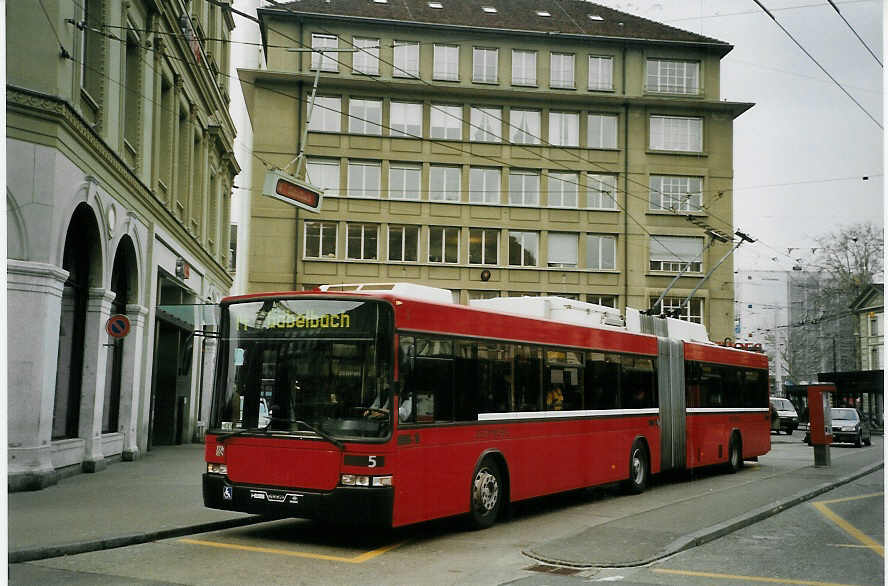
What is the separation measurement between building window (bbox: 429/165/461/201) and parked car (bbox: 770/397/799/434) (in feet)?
66.1

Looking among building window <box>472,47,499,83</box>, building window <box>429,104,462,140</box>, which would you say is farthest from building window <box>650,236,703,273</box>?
building window <box>472,47,499,83</box>

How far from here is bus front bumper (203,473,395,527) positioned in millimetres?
10391

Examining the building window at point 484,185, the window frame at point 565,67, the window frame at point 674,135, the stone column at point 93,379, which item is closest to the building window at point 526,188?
the building window at point 484,185

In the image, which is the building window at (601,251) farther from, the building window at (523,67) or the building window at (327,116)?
the building window at (327,116)

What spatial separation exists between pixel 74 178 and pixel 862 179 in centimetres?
1226

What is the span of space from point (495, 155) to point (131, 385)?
30883mm

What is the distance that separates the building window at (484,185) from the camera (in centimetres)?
4934

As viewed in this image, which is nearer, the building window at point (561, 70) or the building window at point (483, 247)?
the building window at point (483, 247)

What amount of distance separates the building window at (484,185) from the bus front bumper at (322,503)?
128 feet

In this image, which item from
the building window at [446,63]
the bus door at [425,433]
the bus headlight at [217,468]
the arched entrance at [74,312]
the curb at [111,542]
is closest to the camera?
the curb at [111,542]

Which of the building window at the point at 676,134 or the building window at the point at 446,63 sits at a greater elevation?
the building window at the point at 446,63

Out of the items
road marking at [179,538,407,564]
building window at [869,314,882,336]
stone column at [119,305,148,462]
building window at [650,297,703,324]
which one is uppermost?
building window at [650,297,703,324]

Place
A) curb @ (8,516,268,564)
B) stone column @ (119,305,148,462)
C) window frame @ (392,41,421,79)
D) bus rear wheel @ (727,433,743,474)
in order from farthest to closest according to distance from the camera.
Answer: window frame @ (392,41,421,79) < bus rear wheel @ (727,433,743,474) < stone column @ (119,305,148,462) < curb @ (8,516,268,564)

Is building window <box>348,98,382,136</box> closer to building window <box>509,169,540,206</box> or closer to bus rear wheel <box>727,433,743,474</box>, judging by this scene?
building window <box>509,169,540,206</box>
